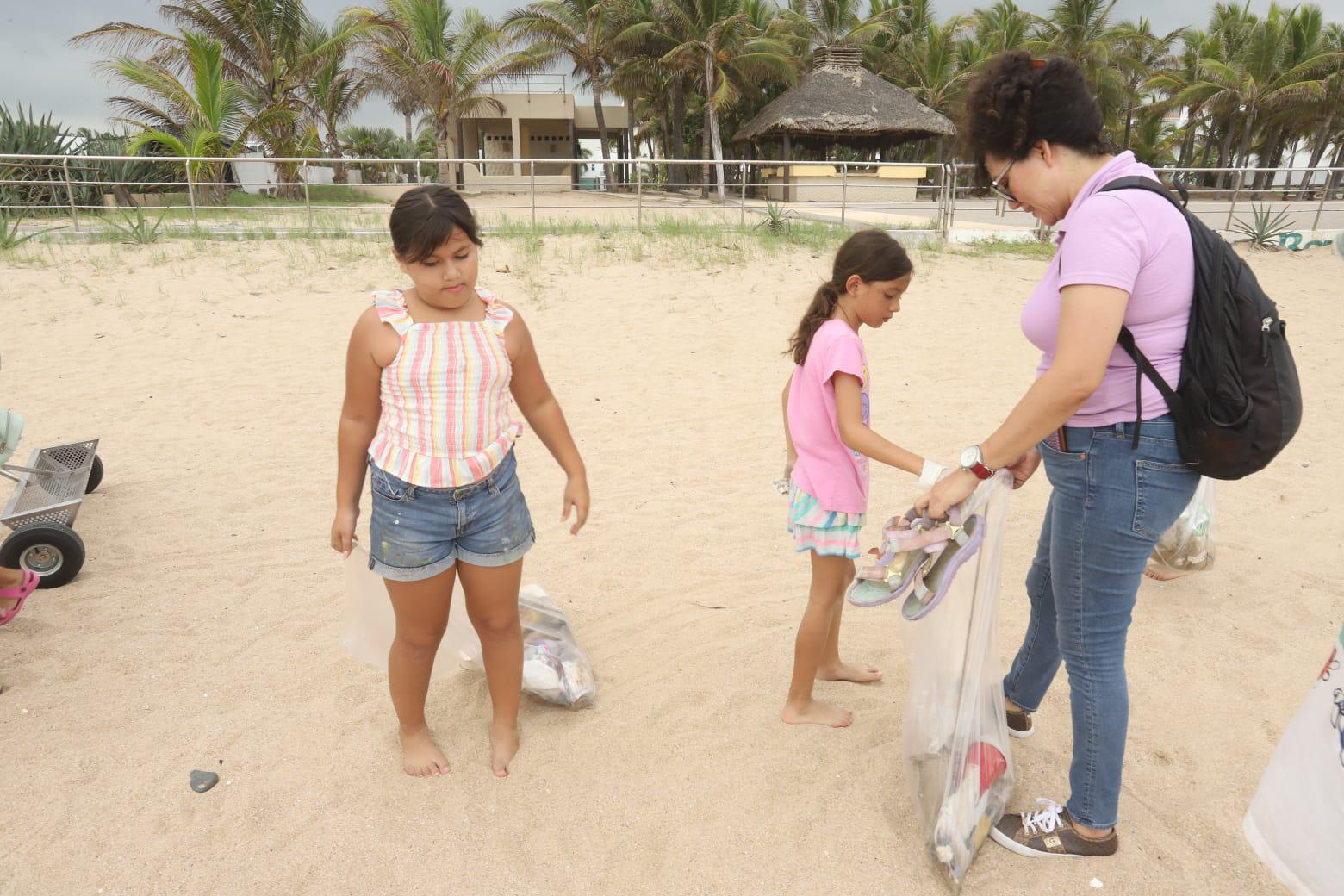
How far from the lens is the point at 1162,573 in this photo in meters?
3.45

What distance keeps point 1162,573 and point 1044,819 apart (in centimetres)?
183

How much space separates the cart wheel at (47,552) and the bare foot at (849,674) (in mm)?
2925

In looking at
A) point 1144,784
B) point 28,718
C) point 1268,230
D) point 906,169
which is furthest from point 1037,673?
point 906,169

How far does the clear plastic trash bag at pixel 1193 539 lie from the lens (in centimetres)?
335

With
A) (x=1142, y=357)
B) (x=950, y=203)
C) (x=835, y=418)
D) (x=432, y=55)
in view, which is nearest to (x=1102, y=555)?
(x=1142, y=357)

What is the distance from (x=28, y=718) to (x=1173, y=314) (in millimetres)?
3223

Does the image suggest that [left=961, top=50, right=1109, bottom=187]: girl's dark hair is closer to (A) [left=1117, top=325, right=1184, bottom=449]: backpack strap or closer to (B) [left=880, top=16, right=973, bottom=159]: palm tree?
(A) [left=1117, top=325, right=1184, bottom=449]: backpack strap

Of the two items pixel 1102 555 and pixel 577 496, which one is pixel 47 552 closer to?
pixel 577 496

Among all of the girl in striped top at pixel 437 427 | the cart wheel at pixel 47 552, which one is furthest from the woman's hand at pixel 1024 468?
the cart wheel at pixel 47 552

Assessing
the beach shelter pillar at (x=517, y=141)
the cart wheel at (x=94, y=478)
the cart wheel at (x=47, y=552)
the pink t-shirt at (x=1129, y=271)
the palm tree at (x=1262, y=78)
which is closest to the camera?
the pink t-shirt at (x=1129, y=271)

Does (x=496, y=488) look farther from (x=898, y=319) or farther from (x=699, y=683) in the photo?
(x=898, y=319)

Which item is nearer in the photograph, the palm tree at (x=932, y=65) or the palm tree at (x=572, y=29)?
the palm tree at (x=572, y=29)

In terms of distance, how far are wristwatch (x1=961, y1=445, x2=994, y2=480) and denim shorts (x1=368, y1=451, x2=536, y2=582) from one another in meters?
1.08

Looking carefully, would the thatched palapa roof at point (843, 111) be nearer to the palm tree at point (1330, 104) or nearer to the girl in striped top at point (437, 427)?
the palm tree at point (1330, 104)
